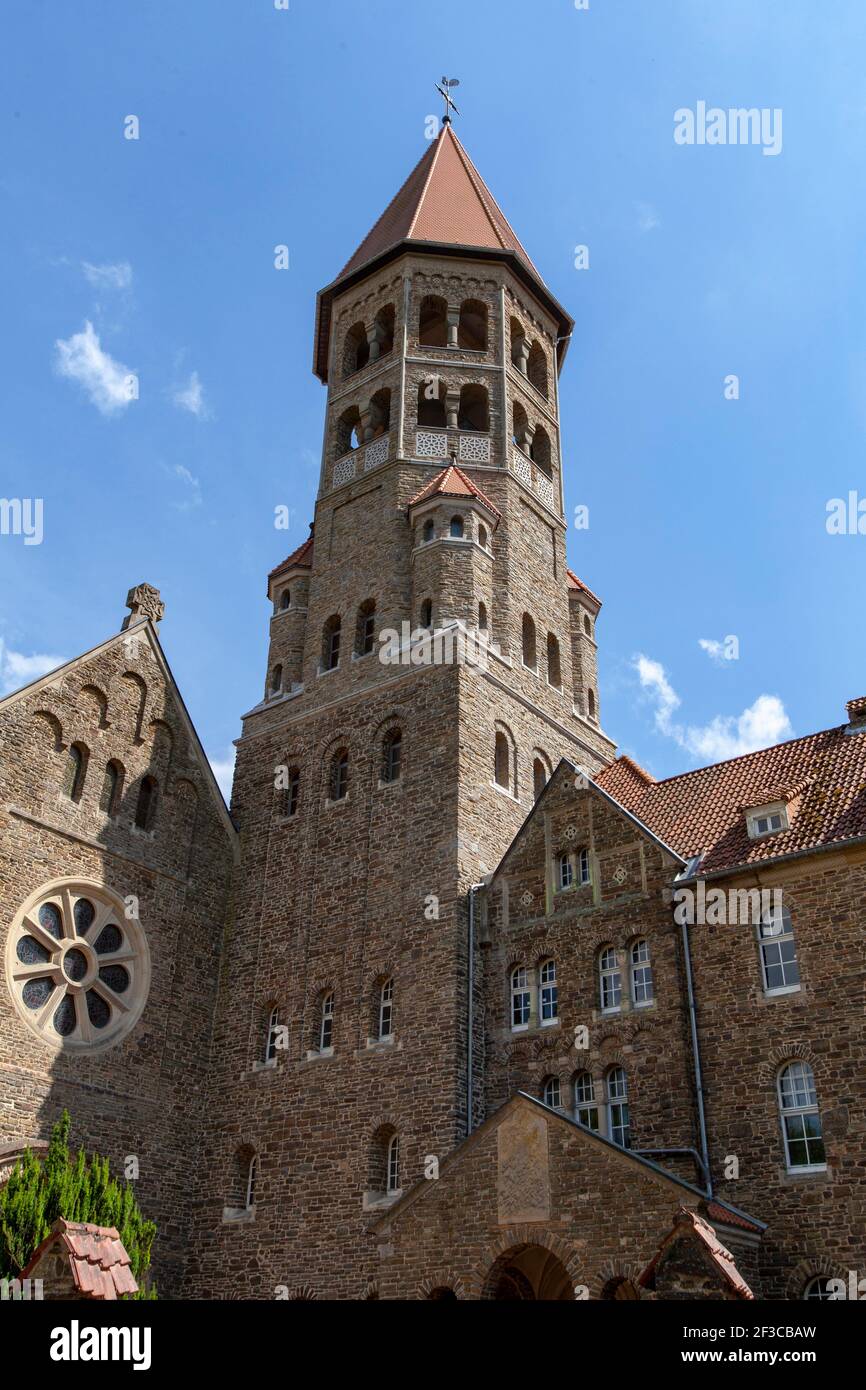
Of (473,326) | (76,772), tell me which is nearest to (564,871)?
(76,772)

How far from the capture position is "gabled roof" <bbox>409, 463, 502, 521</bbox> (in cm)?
3034

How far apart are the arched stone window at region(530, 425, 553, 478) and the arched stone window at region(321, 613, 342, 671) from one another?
8550mm

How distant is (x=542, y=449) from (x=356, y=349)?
21.7 ft

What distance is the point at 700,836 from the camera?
23.1m

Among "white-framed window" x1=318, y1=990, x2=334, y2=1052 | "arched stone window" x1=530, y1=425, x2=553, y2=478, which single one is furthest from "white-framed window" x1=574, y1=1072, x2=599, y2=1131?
"arched stone window" x1=530, y1=425, x2=553, y2=478

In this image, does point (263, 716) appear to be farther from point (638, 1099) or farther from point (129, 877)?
point (638, 1099)

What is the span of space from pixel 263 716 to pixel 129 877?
6057mm

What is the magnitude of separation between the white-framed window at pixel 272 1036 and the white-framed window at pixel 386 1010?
116 inches

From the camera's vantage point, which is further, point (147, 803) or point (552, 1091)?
point (147, 803)

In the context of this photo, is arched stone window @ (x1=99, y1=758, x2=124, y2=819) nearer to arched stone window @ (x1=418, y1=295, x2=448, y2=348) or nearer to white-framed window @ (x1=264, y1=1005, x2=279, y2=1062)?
white-framed window @ (x1=264, y1=1005, x2=279, y2=1062)

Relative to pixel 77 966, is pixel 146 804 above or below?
above

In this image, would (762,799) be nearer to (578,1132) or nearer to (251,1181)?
(578,1132)

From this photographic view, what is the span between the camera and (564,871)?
23969mm
